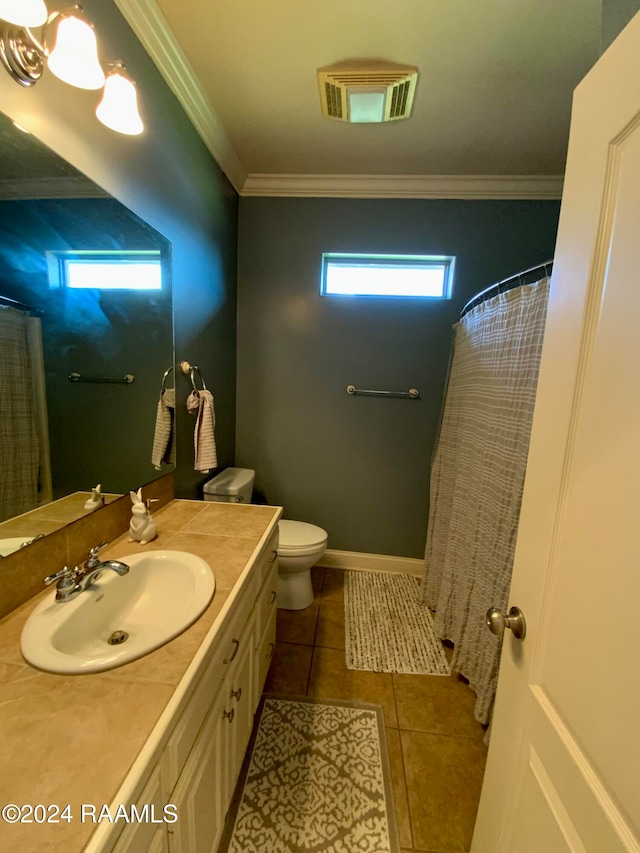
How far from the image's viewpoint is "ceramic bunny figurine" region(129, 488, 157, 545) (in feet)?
3.80

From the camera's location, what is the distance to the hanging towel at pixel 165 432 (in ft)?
4.66

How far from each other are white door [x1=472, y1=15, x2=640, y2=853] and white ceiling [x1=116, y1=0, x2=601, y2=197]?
3.32 ft

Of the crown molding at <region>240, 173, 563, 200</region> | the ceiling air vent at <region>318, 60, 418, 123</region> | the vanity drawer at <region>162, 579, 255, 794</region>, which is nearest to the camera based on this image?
the vanity drawer at <region>162, 579, 255, 794</region>

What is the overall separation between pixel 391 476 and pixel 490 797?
168cm

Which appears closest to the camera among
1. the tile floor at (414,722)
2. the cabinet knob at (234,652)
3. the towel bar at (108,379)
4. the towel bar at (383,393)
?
the cabinet knob at (234,652)

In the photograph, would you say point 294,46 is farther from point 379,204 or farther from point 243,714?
point 243,714

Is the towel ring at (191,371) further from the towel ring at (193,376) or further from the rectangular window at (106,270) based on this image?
the rectangular window at (106,270)

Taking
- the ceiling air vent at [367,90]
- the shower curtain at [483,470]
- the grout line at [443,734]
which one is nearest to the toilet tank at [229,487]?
the shower curtain at [483,470]

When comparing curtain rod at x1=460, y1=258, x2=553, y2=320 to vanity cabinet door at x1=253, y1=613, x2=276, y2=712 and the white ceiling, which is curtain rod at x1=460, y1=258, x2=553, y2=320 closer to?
the white ceiling

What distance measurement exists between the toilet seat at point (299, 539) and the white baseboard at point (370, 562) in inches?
20.8

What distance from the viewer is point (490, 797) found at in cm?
81

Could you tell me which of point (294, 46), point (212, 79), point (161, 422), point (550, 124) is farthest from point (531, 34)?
point (161, 422)

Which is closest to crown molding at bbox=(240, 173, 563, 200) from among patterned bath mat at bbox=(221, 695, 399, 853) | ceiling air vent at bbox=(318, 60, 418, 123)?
ceiling air vent at bbox=(318, 60, 418, 123)

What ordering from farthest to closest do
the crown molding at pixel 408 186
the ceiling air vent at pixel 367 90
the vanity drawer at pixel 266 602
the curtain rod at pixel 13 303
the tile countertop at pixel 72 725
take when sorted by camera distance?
the crown molding at pixel 408 186 < the ceiling air vent at pixel 367 90 < the vanity drawer at pixel 266 602 < the curtain rod at pixel 13 303 < the tile countertop at pixel 72 725
